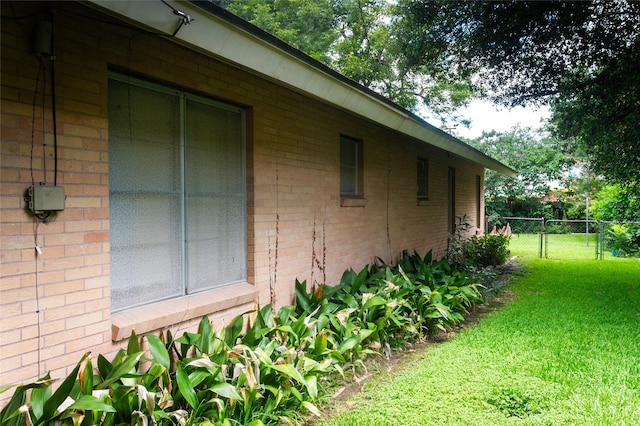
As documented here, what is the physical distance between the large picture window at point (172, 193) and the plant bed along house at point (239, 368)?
0.51 metres

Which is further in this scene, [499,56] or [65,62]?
[499,56]

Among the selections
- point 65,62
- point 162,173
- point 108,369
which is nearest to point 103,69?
point 65,62

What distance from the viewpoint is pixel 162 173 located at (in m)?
3.67

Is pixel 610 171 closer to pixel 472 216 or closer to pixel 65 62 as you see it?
pixel 472 216

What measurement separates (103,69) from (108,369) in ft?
6.78

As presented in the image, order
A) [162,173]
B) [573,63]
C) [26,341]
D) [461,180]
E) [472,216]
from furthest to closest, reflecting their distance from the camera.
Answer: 1. [472,216]
2. [461,180]
3. [573,63]
4. [162,173]
5. [26,341]

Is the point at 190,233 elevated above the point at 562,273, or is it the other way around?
the point at 190,233

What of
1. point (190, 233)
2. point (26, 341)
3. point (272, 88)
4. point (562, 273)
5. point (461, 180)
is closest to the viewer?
point (26, 341)

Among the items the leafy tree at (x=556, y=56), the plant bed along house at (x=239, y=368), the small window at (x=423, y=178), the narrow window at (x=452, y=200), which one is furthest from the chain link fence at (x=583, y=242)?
the plant bed along house at (x=239, y=368)

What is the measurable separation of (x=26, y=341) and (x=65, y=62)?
1770 mm

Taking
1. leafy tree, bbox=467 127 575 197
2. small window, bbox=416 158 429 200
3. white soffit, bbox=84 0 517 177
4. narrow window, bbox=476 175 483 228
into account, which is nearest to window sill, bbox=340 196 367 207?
white soffit, bbox=84 0 517 177

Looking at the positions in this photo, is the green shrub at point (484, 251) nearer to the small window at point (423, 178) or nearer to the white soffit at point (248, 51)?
the small window at point (423, 178)

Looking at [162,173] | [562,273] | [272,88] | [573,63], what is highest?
[573,63]

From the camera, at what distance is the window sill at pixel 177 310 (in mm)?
3127
